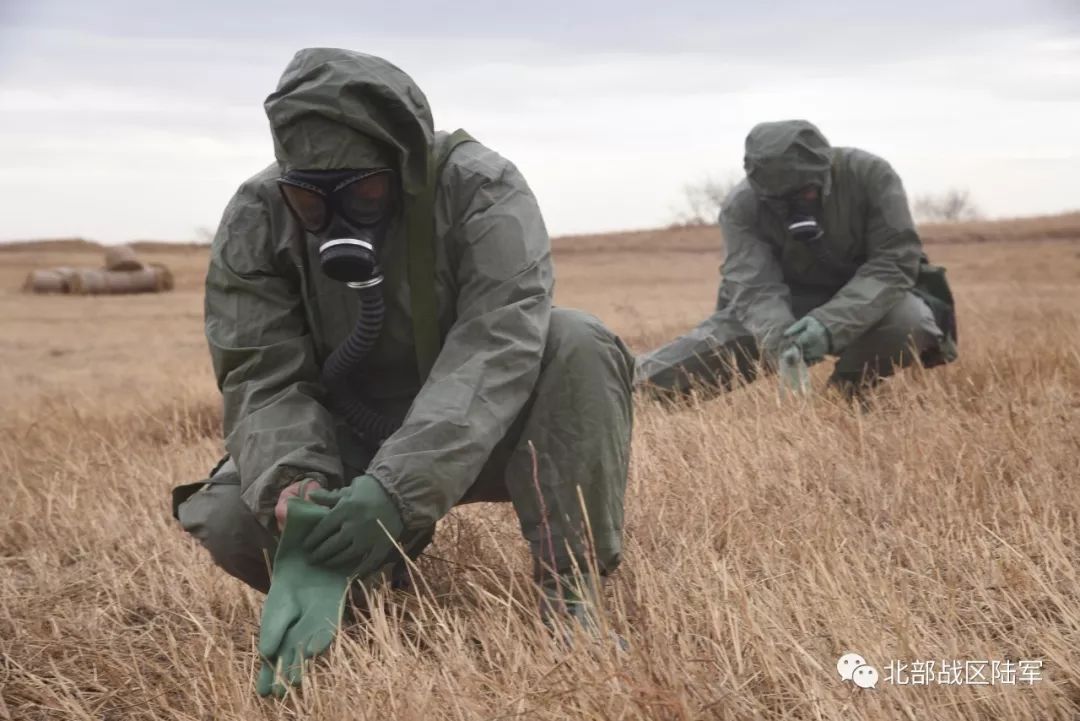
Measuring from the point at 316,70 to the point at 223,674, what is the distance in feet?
4.52

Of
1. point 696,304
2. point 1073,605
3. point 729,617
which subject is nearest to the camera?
point 729,617

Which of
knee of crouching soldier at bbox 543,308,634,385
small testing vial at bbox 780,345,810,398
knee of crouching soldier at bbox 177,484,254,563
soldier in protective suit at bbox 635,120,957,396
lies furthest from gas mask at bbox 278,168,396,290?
soldier in protective suit at bbox 635,120,957,396

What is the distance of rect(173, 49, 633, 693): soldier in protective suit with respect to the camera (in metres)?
2.61

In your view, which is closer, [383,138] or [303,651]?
[303,651]

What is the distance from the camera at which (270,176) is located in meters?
3.00

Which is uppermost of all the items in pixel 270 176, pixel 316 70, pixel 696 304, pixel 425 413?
pixel 316 70

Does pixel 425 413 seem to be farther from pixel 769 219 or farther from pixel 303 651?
pixel 769 219

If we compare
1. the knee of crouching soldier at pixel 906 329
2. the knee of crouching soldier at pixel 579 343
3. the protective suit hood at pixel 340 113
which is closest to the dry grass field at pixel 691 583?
the knee of crouching soldier at pixel 906 329

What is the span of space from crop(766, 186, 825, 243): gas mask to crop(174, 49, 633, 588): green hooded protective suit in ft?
9.30

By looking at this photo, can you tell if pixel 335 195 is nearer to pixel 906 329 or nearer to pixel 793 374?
pixel 793 374

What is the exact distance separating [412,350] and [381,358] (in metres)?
0.08

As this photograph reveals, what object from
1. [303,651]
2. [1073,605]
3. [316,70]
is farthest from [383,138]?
[1073,605]

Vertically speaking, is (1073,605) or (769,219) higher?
(769,219)

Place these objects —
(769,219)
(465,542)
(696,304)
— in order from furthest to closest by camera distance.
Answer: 1. (696,304)
2. (769,219)
3. (465,542)
